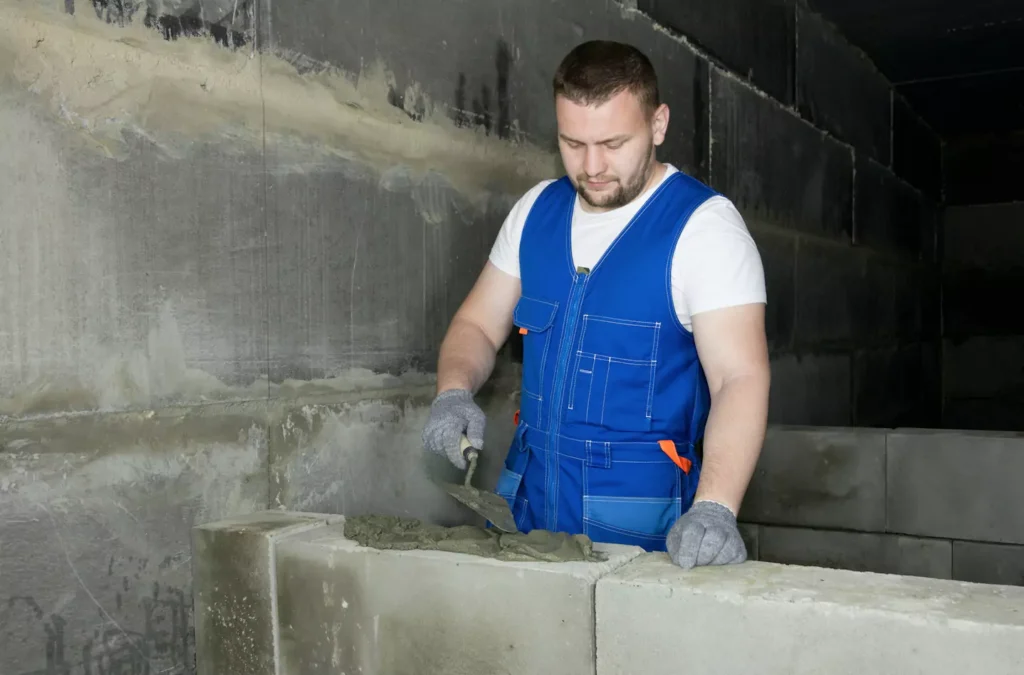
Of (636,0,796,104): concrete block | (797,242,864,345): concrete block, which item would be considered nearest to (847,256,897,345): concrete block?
(797,242,864,345): concrete block

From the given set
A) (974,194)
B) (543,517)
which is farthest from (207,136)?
(974,194)

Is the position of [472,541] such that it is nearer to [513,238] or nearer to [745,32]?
[513,238]

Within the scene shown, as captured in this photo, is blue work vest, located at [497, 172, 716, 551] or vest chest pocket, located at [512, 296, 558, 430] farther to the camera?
vest chest pocket, located at [512, 296, 558, 430]

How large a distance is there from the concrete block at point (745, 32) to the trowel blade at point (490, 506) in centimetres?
292

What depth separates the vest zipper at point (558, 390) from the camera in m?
2.45

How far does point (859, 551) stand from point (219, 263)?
322cm

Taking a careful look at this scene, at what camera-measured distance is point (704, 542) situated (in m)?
1.81

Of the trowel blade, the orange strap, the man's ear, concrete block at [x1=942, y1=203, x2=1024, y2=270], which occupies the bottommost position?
the trowel blade

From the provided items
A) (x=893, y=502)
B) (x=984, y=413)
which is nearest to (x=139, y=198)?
(x=893, y=502)

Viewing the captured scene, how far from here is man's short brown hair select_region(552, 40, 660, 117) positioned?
2.39 m

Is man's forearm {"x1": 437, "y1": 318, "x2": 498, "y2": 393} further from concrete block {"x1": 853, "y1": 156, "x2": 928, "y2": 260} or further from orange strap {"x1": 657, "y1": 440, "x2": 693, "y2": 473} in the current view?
concrete block {"x1": 853, "y1": 156, "x2": 928, "y2": 260}

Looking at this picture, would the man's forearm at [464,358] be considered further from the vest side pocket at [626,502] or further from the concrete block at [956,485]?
the concrete block at [956,485]

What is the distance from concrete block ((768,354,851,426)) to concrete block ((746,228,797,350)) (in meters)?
0.15

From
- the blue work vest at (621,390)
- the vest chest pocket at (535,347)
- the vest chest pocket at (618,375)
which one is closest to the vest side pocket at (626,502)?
the blue work vest at (621,390)
